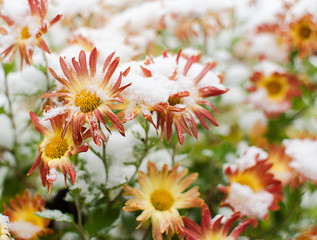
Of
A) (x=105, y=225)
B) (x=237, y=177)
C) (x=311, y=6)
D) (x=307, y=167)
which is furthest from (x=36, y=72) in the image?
(x=311, y=6)

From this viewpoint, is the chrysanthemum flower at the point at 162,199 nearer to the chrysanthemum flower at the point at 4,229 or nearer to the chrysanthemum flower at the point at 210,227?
the chrysanthemum flower at the point at 210,227

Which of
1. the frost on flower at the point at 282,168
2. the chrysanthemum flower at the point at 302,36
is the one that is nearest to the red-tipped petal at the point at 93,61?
the frost on flower at the point at 282,168

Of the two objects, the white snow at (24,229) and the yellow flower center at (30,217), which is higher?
the yellow flower center at (30,217)

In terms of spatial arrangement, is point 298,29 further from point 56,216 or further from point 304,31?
point 56,216

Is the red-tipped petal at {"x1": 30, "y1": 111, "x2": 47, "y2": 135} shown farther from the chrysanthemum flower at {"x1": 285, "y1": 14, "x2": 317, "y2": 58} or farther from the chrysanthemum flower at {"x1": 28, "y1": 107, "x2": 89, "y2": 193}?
the chrysanthemum flower at {"x1": 285, "y1": 14, "x2": 317, "y2": 58}

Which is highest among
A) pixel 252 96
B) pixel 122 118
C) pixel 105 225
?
pixel 252 96

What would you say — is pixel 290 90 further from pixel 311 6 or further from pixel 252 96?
pixel 311 6

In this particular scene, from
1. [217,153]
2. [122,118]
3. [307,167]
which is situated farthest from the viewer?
[217,153]
